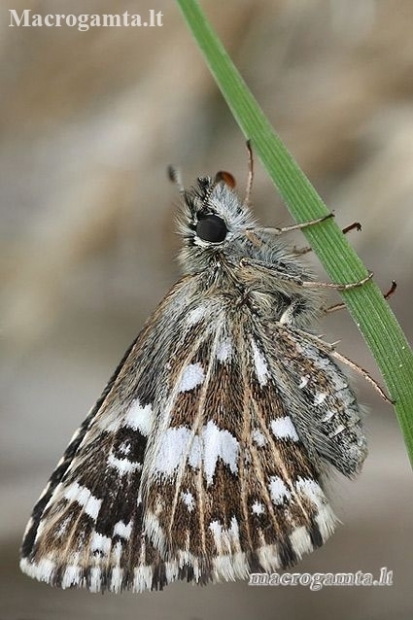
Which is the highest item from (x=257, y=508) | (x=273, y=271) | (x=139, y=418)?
(x=273, y=271)

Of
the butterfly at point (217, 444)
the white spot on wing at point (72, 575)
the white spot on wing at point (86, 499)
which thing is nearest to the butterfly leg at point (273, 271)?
the butterfly at point (217, 444)

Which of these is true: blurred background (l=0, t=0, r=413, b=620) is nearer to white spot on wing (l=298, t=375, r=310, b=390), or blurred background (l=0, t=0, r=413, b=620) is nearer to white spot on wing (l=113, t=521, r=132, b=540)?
white spot on wing (l=298, t=375, r=310, b=390)

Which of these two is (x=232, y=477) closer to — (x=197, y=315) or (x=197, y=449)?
(x=197, y=449)

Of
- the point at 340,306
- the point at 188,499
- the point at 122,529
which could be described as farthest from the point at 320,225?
the point at 122,529

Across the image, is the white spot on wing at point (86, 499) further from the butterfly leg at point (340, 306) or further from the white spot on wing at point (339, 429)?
the butterfly leg at point (340, 306)

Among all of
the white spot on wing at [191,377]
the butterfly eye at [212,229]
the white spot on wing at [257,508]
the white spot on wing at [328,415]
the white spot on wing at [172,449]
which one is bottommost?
the white spot on wing at [257,508]

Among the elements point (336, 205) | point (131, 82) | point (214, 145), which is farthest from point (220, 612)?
point (131, 82)

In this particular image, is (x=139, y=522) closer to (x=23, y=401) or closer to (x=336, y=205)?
(x=23, y=401)
